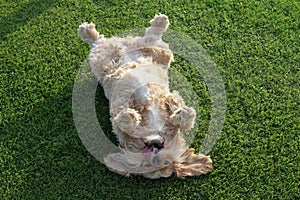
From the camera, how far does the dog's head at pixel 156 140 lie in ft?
8.85

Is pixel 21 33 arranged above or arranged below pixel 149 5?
below

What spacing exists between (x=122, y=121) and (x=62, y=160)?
2.22 feet

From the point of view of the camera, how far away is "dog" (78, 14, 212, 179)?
2.71 meters

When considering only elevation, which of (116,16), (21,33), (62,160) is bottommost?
(62,160)

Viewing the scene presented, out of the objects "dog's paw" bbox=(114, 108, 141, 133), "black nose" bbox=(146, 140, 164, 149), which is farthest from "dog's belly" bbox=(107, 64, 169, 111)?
"black nose" bbox=(146, 140, 164, 149)

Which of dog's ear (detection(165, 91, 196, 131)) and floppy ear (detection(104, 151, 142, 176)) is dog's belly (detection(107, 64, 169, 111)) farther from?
floppy ear (detection(104, 151, 142, 176))

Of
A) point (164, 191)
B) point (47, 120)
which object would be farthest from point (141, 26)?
point (164, 191)

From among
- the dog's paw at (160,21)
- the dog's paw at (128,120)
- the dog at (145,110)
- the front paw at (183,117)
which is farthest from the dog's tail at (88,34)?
the front paw at (183,117)

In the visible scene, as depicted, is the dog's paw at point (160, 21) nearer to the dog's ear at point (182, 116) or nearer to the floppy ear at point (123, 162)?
the dog's ear at point (182, 116)

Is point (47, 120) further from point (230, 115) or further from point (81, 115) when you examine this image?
point (230, 115)

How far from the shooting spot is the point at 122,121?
2.65 meters

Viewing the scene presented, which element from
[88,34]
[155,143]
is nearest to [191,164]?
[155,143]

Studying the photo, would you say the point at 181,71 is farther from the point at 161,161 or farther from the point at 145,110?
the point at 161,161

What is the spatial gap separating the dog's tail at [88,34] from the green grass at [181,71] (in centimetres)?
22
